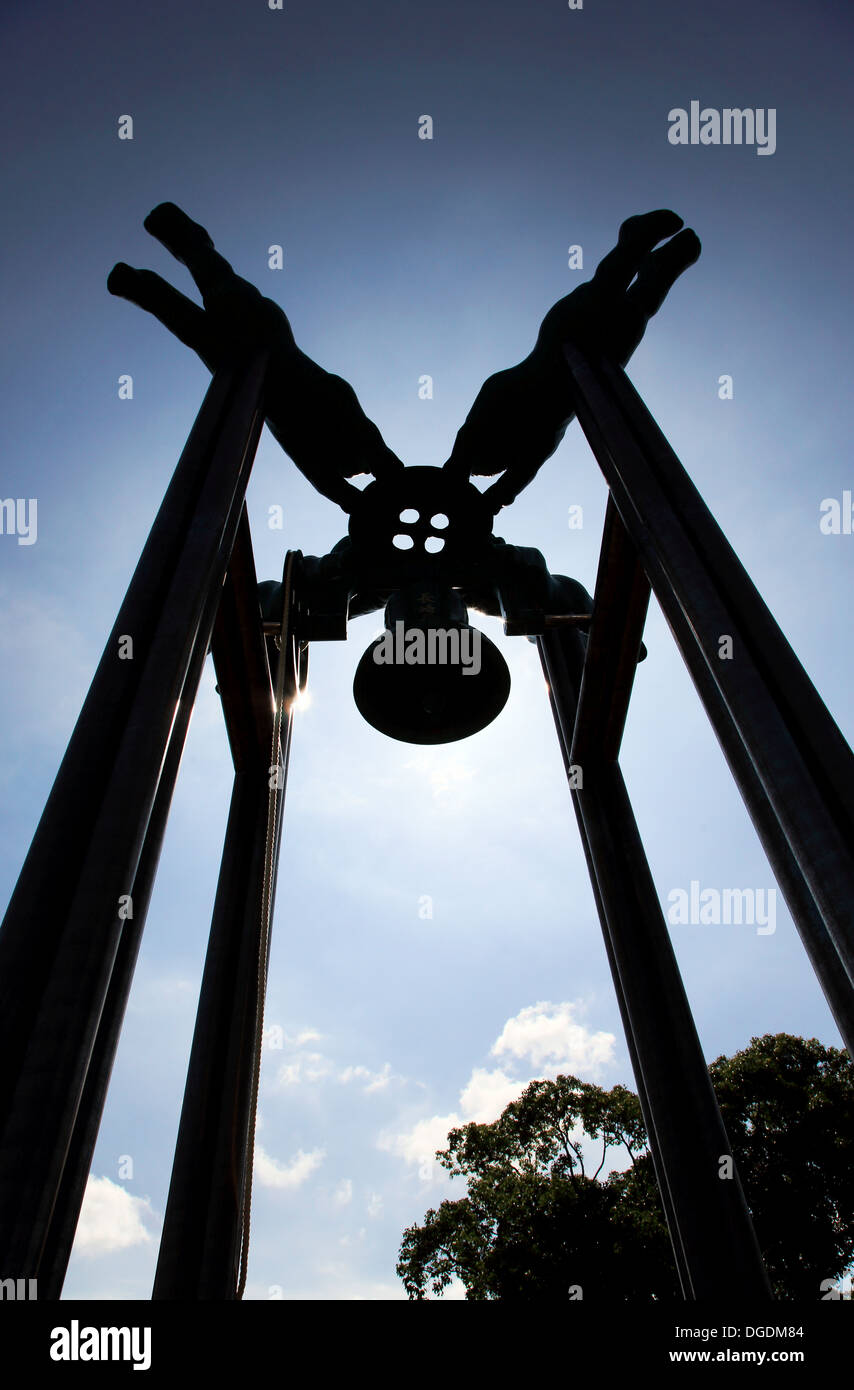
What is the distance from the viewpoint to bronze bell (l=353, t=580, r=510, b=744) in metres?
5.23

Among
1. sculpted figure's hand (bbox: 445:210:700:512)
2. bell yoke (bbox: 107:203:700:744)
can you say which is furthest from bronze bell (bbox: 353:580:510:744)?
sculpted figure's hand (bbox: 445:210:700:512)

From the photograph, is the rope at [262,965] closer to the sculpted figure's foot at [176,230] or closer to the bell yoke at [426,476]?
the bell yoke at [426,476]

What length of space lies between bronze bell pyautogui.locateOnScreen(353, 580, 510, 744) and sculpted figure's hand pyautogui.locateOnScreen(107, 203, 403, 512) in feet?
5.42

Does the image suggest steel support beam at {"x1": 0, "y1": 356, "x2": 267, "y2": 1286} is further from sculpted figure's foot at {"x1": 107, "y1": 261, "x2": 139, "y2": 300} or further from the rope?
sculpted figure's foot at {"x1": 107, "y1": 261, "x2": 139, "y2": 300}

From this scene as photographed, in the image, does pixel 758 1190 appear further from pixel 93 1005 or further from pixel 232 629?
pixel 93 1005

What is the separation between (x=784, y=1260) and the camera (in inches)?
662

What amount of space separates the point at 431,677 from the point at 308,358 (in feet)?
8.16

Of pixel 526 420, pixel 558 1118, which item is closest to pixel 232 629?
pixel 526 420

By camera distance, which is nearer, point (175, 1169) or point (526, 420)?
point (175, 1169)

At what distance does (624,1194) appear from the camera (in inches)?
766

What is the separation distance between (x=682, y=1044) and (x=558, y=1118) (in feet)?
67.3

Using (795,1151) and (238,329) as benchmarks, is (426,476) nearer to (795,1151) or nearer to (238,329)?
(238,329)

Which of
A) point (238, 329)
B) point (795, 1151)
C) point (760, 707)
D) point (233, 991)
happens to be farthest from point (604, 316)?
point (795, 1151)

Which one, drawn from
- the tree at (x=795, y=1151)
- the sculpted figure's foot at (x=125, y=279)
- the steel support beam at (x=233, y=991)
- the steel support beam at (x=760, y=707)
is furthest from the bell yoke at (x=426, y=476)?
the tree at (x=795, y=1151)
